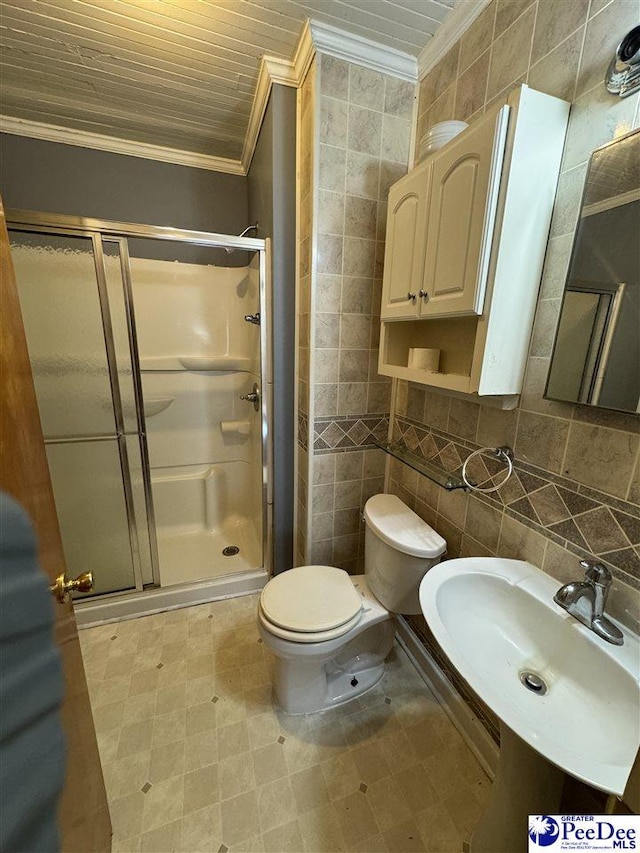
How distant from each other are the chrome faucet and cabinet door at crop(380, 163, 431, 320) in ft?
2.91

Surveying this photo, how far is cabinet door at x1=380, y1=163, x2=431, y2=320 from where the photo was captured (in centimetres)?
113

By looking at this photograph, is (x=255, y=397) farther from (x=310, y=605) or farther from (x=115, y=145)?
(x=115, y=145)

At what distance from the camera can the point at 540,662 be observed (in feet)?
2.81

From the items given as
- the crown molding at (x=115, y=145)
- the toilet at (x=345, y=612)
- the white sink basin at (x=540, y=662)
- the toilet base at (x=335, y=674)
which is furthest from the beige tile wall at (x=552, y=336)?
the crown molding at (x=115, y=145)

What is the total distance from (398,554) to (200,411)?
1698mm

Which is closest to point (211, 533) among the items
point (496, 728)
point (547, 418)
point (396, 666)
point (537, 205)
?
point (396, 666)

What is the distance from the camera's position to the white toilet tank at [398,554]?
4.04 ft

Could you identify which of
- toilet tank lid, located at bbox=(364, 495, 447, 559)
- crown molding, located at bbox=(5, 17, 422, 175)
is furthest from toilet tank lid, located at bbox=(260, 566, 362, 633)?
crown molding, located at bbox=(5, 17, 422, 175)

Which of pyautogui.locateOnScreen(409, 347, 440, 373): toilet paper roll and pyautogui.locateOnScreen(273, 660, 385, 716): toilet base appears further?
pyautogui.locateOnScreen(273, 660, 385, 716): toilet base

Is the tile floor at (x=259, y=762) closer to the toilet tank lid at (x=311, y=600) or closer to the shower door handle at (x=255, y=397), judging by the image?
the toilet tank lid at (x=311, y=600)

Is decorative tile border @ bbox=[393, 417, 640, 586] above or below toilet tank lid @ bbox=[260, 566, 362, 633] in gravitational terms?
above

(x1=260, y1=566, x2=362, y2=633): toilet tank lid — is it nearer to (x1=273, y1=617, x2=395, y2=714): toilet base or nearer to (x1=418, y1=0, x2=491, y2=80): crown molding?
(x1=273, y1=617, x2=395, y2=714): toilet base

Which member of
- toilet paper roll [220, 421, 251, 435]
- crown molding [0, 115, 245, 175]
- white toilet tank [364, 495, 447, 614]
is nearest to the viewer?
white toilet tank [364, 495, 447, 614]

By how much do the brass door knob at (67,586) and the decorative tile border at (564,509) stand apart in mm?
1132
